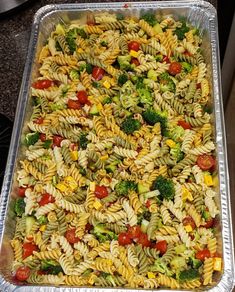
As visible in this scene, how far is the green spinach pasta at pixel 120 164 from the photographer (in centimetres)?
147

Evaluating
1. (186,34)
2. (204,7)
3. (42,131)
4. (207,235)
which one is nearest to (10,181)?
(42,131)

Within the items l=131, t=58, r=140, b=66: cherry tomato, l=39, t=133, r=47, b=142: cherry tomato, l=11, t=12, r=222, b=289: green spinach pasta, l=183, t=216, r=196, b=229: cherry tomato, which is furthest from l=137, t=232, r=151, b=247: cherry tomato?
l=131, t=58, r=140, b=66: cherry tomato

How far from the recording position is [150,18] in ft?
6.46

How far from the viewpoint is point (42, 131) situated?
1722 millimetres

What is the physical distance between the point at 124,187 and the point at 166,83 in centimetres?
46

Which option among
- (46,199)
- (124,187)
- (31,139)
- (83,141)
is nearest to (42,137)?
(31,139)

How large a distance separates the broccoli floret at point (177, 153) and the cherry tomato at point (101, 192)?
259mm

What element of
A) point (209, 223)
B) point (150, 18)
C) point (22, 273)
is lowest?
point (22, 273)

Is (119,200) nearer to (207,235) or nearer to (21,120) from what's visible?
(207,235)

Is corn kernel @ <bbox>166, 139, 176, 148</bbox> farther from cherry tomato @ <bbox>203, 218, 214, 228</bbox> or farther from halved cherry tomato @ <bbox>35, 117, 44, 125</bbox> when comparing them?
halved cherry tomato @ <bbox>35, 117, 44, 125</bbox>

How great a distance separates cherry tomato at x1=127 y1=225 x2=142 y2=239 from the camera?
1.51m

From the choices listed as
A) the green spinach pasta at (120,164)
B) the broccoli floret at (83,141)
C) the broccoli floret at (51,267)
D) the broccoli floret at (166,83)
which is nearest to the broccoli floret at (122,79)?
the green spinach pasta at (120,164)

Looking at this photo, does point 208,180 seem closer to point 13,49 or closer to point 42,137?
point 42,137

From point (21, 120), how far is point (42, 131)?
3.4 inches
